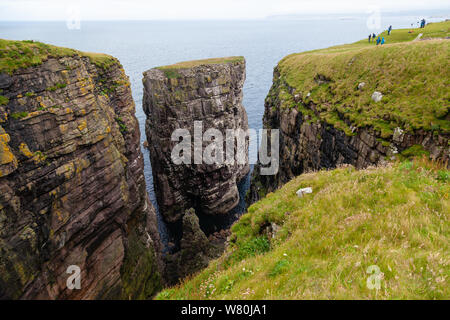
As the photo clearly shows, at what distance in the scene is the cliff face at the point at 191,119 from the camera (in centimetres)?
4812

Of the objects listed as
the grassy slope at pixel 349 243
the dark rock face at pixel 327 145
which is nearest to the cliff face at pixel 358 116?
the dark rock face at pixel 327 145

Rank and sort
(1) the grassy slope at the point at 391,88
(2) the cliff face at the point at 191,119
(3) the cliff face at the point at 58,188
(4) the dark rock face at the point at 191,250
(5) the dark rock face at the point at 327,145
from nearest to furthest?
1. (3) the cliff face at the point at 58,188
2. (5) the dark rock face at the point at 327,145
3. (1) the grassy slope at the point at 391,88
4. (4) the dark rock face at the point at 191,250
5. (2) the cliff face at the point at 191,119

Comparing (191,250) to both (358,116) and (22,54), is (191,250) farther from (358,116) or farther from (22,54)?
(22,54)

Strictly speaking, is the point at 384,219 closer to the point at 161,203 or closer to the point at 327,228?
the point at 327,228

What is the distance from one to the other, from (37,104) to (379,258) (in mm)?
20789

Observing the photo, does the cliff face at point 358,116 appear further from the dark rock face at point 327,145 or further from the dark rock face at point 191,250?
the dark rock face at point 191,250

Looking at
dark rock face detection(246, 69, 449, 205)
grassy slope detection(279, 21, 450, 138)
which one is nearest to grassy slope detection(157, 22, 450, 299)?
dark rock face detection(246, 69, 449, 205)

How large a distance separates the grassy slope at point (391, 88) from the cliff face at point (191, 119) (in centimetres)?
2470

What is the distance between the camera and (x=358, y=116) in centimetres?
2133

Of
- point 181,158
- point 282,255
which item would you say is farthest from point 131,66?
point 282,255

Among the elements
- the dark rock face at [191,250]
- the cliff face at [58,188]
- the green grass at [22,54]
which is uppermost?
the green grass at [22,54]

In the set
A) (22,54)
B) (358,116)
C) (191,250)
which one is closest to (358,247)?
(358,116)

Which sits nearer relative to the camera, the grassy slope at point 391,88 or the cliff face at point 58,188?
the cliff face at point 58,188

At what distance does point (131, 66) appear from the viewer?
163125 mm
